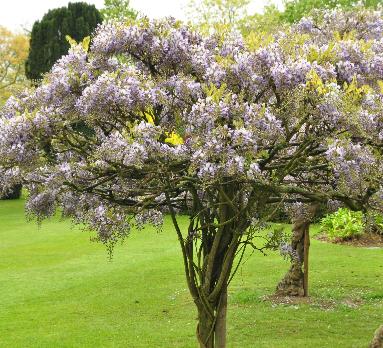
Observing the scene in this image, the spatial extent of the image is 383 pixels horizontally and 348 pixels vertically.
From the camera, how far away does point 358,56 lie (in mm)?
6398

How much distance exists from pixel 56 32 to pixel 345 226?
2209 centimetres

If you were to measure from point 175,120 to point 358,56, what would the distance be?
73.2 inches

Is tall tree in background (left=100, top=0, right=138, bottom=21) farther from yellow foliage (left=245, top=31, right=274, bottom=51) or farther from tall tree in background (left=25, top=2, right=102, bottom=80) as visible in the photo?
yellow foliage (left=245, top=31, right=274, bottom=51)

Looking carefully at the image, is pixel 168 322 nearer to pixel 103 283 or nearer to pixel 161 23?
pixel 103 283

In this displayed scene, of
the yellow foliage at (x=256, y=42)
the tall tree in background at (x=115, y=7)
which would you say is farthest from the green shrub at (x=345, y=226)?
the tall tree in background at (x=115, y=7)

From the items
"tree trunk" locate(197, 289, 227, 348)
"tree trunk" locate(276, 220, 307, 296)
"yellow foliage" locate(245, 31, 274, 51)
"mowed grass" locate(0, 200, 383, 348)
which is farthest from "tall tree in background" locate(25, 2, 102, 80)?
"yellow foliage" locate(245, 31, 274, 51)

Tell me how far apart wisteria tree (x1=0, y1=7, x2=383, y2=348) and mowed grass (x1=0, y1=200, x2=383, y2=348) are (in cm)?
394

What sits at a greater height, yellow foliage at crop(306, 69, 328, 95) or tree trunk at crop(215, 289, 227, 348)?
yellow foliage at crop(306, 69, 328, 95)

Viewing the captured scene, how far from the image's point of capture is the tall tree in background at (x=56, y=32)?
36.3 m

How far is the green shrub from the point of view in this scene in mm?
21297

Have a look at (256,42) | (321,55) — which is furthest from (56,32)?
(321,55)

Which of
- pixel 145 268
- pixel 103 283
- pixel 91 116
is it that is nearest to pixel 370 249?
pixel 145 268

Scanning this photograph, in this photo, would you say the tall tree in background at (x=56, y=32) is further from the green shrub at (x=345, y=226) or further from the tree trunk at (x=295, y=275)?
the tree trunk at (x=295, y=275)

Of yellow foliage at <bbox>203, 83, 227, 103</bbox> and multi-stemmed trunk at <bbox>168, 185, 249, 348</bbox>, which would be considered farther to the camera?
multi-stemmed trunk at <bbox>168, 185, 249, 348</bbox>
